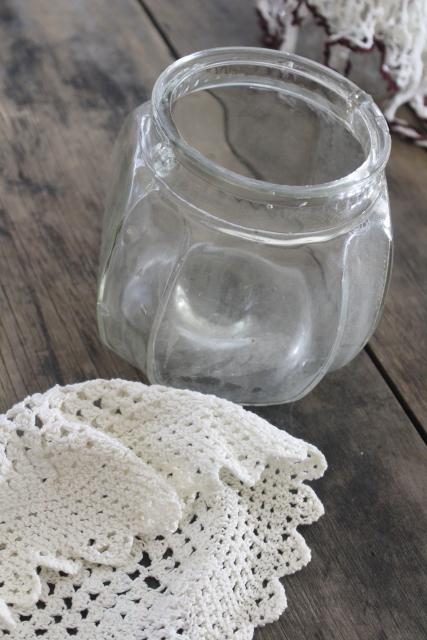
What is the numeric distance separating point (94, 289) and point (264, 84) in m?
0.18

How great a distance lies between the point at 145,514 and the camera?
0.50 m

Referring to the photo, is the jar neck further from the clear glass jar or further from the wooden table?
the wooden table

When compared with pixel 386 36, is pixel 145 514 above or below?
below

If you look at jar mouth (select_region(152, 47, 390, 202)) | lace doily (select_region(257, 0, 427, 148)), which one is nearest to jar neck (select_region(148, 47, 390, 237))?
jar mouth (select_region(152, 47, 390, 202))

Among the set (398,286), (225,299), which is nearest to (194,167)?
(225,299)

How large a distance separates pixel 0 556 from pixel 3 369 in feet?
0.44

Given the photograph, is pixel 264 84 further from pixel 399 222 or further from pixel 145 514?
pixel 145 514

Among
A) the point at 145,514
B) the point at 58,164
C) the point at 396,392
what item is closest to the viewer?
the point at 145,514

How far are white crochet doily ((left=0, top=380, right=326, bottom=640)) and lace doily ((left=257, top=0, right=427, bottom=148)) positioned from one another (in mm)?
412

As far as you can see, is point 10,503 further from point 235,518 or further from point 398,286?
point 398,286

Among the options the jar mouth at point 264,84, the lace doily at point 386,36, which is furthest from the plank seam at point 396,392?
the lace doily at point 386,36

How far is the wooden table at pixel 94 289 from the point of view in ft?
1.66

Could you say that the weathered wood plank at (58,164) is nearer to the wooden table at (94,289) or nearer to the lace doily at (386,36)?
the wooden table at (94,289)

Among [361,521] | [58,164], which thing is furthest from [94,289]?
[361,521]
